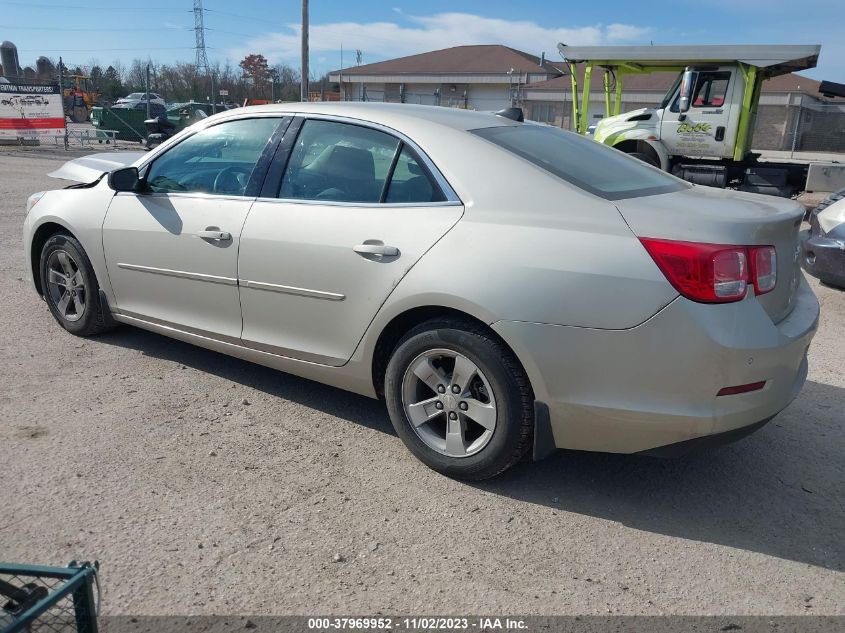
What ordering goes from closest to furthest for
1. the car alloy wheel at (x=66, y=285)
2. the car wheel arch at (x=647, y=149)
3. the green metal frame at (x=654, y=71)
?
the car alloy wheel at (x=66, y=285) → the green metal frame at (x=654, y=71) → the car wheel arch at (x=647, y=149)

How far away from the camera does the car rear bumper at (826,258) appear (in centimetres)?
694

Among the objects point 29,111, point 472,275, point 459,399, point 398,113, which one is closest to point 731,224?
point 472,275

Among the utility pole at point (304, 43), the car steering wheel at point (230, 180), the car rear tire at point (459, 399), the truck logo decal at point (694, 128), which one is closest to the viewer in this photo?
the car rear tire at point (459, 399)

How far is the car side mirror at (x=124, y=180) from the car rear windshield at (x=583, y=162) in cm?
215

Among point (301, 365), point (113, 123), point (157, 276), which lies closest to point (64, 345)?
point (157, 276)

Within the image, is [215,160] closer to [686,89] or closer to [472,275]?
[472,275]

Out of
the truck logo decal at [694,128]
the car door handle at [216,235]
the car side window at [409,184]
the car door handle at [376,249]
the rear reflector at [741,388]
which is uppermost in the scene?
the truck logo decal at [694,128]

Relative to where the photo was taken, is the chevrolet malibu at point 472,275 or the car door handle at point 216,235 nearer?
the chevrolet malibu at point 472,275

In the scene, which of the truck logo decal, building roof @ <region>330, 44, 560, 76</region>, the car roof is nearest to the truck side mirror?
the truck logo decal

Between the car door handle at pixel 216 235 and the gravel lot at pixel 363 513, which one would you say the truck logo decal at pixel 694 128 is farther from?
the car door handle at pixel 216 235

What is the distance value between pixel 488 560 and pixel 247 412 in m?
1.78

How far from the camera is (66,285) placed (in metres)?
4.98

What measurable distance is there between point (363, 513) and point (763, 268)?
1.90 m

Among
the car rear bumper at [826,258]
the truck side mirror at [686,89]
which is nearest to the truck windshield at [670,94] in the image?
the truck side mirror at [686,89]
